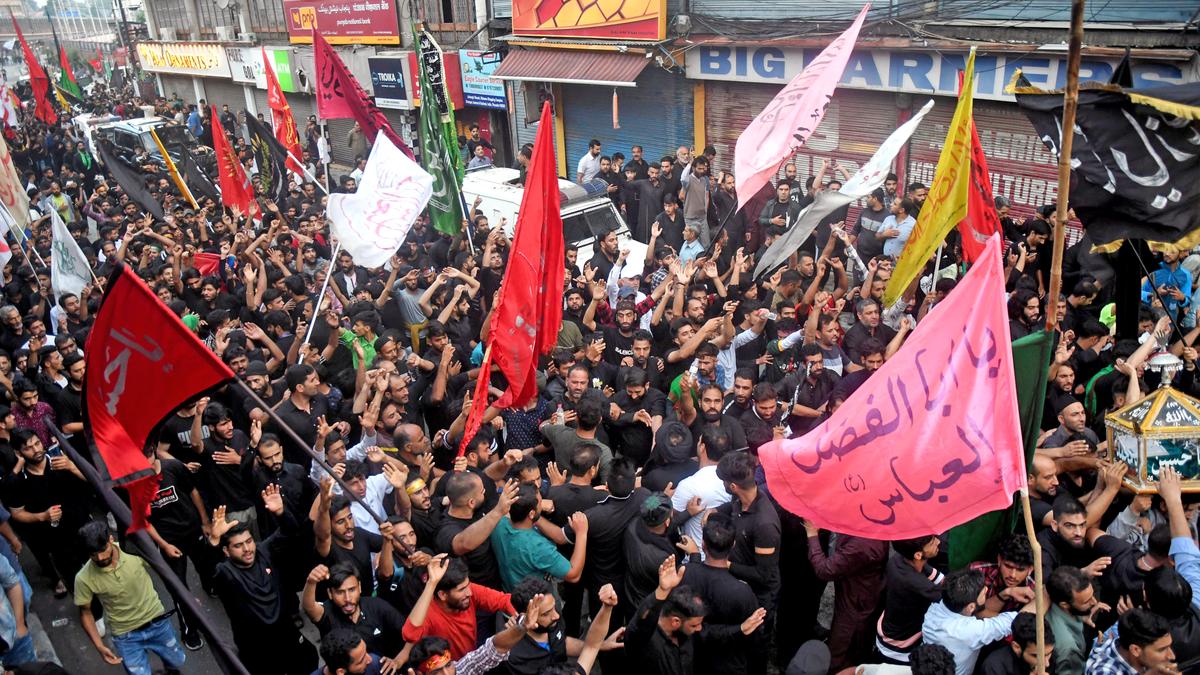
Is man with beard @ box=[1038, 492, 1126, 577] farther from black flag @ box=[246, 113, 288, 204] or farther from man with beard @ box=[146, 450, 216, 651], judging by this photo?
black flag @ box=[246, 113, 288, 204]

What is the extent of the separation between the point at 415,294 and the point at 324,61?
4.05 m

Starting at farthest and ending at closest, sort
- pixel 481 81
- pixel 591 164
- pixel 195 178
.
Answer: pixel 481 81 < pixel 591 164 < pixel 195 178

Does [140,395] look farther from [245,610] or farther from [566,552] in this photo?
[566,552]

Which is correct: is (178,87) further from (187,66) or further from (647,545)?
(647,545)

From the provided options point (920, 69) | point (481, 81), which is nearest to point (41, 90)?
point (481, 81)

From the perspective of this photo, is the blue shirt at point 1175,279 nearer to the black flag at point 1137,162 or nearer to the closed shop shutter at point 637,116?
the black flag at point 1137,162

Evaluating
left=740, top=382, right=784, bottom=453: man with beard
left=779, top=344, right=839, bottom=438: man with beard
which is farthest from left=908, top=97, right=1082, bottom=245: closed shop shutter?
left=740, top=382, right=784, bottom=453: man with beard

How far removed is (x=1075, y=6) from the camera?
3.39 meters

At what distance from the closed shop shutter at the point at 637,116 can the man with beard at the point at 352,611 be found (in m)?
13.0

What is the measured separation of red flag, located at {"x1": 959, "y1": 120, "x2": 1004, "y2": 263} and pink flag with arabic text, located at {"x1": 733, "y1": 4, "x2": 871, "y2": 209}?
1326 millimetres

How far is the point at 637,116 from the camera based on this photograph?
17422 mm

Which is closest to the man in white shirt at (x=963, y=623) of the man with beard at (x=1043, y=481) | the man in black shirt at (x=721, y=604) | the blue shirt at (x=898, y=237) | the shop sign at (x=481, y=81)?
the man in black shirt at (x=721, y=604)

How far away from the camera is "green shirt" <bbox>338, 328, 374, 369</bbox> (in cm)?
780

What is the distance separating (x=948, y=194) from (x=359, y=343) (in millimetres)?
4783
